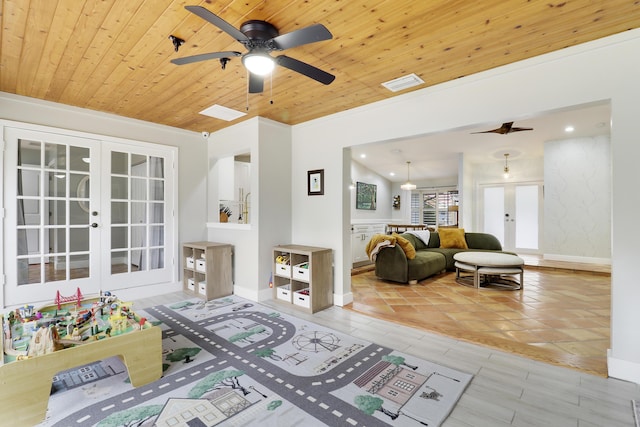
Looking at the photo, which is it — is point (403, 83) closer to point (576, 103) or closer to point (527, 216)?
point (576, 103)

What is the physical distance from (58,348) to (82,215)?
8.16ft

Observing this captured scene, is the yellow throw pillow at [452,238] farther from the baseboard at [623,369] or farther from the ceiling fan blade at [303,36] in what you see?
the ceiling fan blade at [303,36]

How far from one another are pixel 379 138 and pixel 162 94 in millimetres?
2399

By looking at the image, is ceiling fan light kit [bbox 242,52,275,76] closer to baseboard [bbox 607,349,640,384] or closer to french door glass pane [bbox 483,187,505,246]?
baseboard [bbox 607,349,640,384]

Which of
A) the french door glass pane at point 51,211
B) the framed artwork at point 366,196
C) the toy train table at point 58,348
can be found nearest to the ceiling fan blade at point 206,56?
the toy train table at point 58,348

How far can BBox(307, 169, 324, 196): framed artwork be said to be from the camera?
3982 millimetres

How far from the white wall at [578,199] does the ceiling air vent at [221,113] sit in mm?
6512

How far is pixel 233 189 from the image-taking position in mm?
5422

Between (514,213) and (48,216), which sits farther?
(514,213)

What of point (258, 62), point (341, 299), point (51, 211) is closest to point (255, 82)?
point (258, 62)

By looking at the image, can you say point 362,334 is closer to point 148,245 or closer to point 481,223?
point 148,245

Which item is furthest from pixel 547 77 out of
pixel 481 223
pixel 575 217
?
pixel 481 223

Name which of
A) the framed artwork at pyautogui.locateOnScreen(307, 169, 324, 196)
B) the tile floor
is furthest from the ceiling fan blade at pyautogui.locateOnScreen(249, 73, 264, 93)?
the tile floor

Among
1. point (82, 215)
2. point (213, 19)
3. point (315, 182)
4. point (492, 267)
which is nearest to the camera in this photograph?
point (213, 19)
